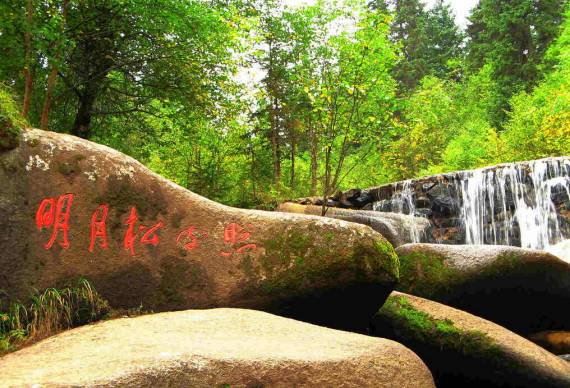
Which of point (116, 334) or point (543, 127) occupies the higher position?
point (543, 127)

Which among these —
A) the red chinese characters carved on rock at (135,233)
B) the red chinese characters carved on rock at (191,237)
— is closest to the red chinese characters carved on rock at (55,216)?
the red chinese characters carved on rock at (135,233)

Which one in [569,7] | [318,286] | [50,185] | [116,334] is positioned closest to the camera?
[116,334]

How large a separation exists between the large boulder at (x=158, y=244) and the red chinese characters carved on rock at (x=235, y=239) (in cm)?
1

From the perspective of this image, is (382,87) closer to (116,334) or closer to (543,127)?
(543,127)

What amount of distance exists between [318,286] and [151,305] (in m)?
1.79

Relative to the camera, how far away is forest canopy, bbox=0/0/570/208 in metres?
11.8

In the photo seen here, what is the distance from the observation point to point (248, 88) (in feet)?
53.4

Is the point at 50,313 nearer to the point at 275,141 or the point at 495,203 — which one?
the point at 495,203

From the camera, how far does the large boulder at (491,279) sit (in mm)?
7207

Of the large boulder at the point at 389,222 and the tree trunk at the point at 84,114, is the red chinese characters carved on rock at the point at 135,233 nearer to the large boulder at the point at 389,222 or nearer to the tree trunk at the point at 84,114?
the large boulder at the point at 389,222

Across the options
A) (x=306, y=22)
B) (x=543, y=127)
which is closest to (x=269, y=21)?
(x=306, y=22)

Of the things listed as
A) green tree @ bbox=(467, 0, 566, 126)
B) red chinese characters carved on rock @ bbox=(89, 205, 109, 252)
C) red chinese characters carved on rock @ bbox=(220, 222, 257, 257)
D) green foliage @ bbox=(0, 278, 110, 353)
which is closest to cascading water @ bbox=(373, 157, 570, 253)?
red chinese characters carved on rock @ bbox=(220, 222, 257, 257)

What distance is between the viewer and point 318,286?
5.28 metres

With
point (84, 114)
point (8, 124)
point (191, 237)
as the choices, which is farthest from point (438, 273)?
point (84, 114)
